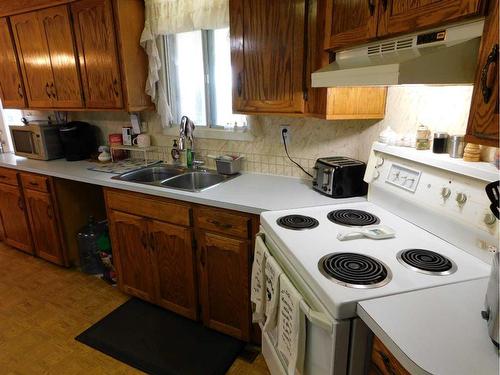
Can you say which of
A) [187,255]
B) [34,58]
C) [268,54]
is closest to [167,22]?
[268,54]

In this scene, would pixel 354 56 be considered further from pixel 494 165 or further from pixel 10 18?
pixel 10 18

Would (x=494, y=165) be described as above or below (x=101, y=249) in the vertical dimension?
above

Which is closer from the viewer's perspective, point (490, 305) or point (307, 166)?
point (490, 305)

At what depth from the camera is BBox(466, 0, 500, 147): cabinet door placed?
0.81m

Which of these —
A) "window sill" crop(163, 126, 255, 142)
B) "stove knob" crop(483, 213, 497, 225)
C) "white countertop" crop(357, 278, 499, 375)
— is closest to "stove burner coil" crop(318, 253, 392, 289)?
"white countertop" crop(357, 278, 499, 375)

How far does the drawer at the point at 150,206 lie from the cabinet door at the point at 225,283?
164 millimetres

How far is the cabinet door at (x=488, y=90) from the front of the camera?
812mm

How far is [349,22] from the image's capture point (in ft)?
4.51

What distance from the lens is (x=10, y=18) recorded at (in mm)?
2594

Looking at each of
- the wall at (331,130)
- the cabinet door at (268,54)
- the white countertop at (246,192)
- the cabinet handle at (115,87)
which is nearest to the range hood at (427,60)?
the wall at (331,130)

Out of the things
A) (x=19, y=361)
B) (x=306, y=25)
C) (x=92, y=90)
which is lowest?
(x=19, y=361)

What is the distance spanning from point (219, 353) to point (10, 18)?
296cm

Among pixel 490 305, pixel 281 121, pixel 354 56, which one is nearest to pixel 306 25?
pixel 354 56

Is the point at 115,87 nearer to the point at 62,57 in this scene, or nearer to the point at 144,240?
the point at 62,57
